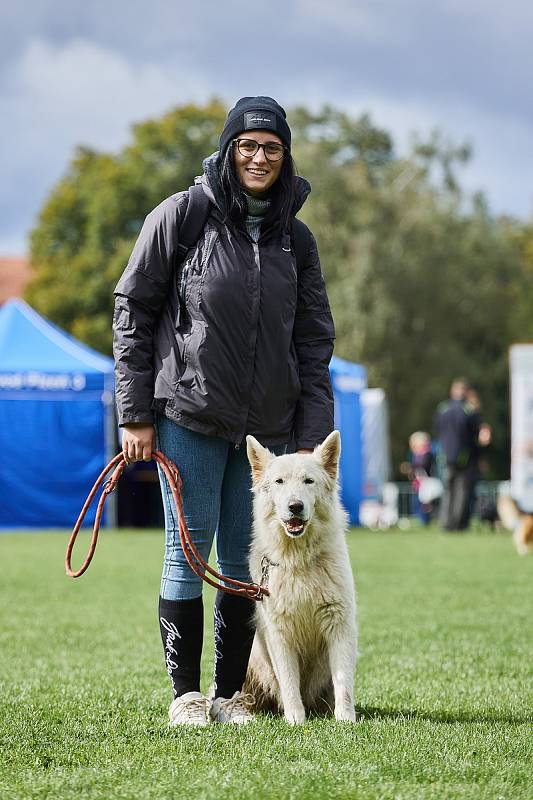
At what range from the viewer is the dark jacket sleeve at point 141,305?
414 cm

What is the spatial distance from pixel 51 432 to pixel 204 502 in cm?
1471

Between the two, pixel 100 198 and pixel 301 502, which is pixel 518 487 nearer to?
pixel 301 502

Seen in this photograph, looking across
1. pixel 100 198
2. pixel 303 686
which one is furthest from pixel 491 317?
pixel 303 686

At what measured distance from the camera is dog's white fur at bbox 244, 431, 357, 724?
4.24m

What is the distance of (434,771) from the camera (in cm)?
343

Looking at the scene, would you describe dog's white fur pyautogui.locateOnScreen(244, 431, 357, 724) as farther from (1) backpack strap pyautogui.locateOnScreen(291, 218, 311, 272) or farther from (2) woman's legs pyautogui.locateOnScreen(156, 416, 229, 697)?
(1) backpack strap pyautogui.locateOnScreen(291, 218, 311, 272)

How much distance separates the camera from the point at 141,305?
4180 mm

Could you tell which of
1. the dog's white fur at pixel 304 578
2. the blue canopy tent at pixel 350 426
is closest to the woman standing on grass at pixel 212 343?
the dog's white fur at pixel 304 578

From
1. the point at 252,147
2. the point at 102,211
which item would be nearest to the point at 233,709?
the point at 252,147

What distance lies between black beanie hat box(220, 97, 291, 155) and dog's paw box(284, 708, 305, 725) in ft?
7.19

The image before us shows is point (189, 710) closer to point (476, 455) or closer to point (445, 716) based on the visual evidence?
point (445, 716)

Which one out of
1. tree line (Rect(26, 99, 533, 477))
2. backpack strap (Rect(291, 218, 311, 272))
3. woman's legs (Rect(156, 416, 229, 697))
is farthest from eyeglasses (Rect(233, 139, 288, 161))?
tree line (Rect(26, 99, 533, 477))

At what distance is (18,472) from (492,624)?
12.5 meters

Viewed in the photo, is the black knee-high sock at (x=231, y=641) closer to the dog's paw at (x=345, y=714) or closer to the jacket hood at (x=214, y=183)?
the dog's paw at (x=345, y=714)
